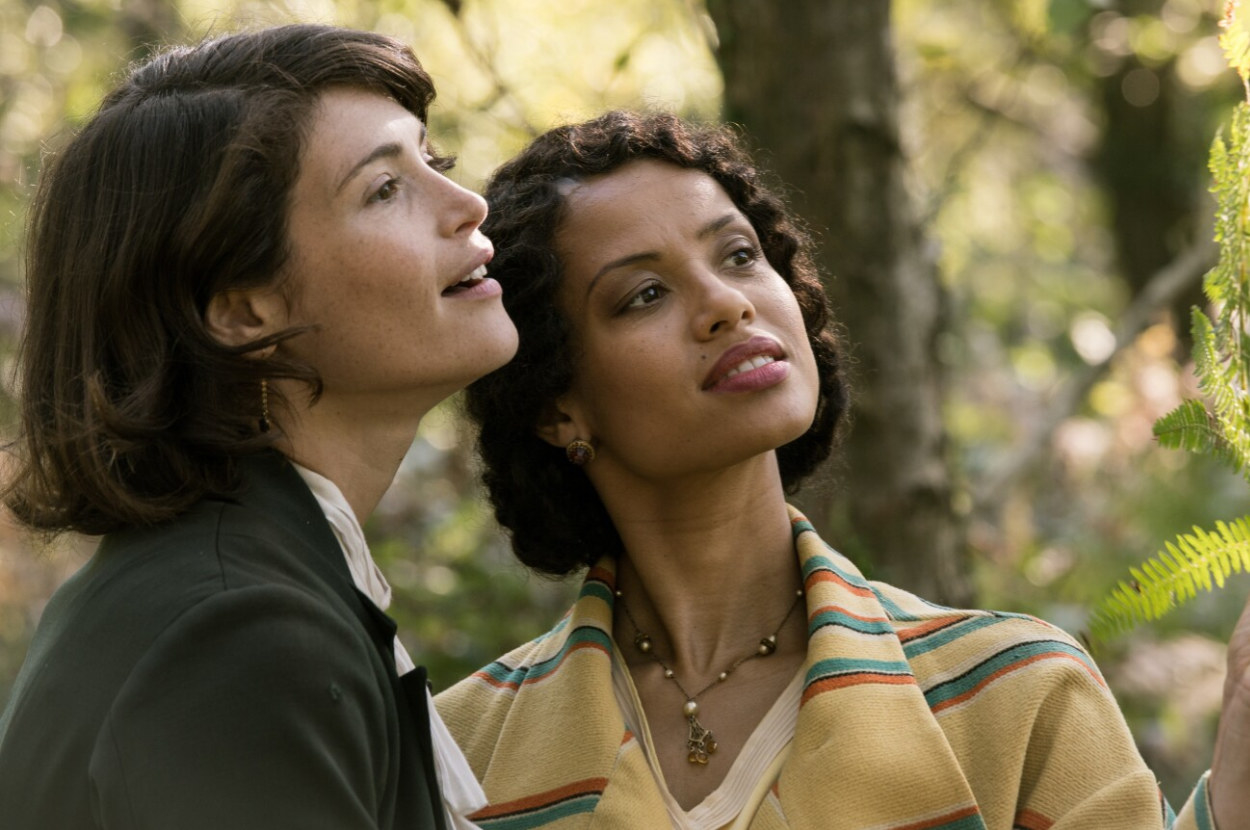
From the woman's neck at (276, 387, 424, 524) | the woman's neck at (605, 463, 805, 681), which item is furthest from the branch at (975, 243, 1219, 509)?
the woman's neck at (276, 387, 424, 524)

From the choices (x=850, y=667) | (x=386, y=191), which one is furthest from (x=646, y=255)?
(x=850, y=667)

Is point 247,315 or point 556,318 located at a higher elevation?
point 247,315

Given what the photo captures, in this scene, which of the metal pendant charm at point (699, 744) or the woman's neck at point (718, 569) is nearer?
the metal pendant charm at point (699, 744)

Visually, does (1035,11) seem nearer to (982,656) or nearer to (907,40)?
(907,40)

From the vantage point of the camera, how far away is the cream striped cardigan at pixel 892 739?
7.04 ft

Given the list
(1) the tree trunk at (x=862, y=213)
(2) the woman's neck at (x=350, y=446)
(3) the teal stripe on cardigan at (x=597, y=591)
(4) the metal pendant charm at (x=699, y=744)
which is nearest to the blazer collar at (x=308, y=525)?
(2) the woman's neck at (x=350, y=446)

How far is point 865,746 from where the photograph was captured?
2191mm

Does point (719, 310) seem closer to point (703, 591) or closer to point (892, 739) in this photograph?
point (703, 591)

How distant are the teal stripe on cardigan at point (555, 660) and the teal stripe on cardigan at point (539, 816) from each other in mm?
268

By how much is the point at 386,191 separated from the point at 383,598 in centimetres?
58

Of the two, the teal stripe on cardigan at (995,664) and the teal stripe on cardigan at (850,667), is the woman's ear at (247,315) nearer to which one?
the teal stripe on cardigan at (850,667)

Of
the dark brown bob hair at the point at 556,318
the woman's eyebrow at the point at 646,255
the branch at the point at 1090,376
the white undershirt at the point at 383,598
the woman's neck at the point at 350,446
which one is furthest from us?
the branch at the point at 1090,376

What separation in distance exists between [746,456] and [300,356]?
0.74 meters

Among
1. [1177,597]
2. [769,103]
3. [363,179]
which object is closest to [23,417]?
[363,179]
